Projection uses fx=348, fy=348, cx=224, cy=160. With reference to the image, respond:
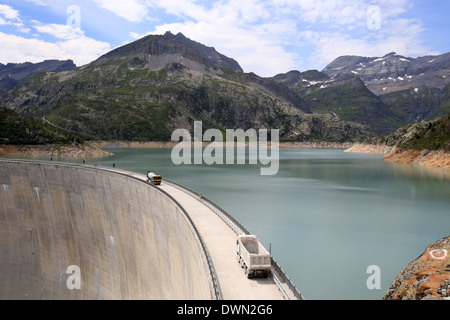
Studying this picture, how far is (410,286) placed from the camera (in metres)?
17.1

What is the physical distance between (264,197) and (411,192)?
26.5 meters

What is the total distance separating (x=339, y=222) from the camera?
39094mm

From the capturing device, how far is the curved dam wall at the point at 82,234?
34.0 metres

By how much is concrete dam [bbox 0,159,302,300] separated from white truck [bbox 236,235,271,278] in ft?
4.25

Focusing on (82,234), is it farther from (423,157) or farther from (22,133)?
(423,157)

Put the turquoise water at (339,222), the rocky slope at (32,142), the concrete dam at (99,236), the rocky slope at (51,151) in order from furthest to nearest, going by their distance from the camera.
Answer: the rocky slope at (32,142)
the rocky slope at (51,151)
the concrete dam at (99,236)
the turquoise water at (339,222)

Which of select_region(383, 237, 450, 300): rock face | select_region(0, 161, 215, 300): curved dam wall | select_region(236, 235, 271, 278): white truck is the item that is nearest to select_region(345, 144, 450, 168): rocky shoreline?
select_region(383, 237, 450, 300): rock face

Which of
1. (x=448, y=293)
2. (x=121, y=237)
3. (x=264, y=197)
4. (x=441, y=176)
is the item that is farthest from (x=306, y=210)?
(x=441, y=176)

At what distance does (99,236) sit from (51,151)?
8433 cm

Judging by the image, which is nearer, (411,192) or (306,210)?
(306,210)

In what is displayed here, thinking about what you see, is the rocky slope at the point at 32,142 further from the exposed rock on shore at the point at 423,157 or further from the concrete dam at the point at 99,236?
the exposed rock on shore at the point at 423,157

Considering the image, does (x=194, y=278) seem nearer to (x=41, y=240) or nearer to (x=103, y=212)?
(x=103, y=212)

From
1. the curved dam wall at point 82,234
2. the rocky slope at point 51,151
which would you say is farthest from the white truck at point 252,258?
the rocky slope at point 51,151

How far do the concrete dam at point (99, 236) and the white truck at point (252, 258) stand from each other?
130 cm
